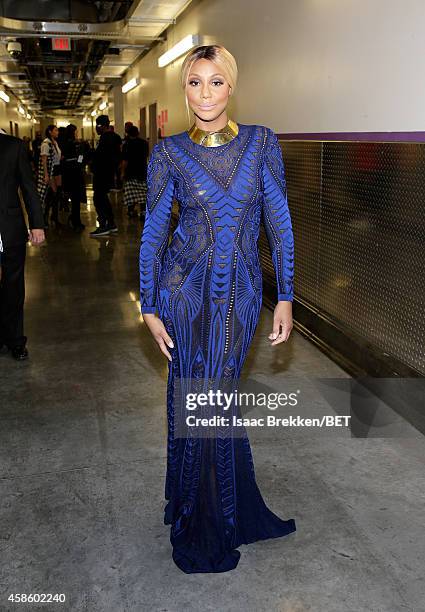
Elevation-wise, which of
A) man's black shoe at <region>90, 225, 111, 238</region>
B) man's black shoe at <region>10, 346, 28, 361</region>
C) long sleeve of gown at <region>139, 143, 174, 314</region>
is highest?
long sleeve of gown at <region>139, 143, 174, 314</region>

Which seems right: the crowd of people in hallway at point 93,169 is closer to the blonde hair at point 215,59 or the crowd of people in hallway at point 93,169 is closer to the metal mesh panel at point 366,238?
the metal mesh panel at point 366,238

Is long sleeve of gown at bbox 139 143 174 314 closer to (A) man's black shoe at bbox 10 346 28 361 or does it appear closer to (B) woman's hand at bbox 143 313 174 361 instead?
(B) woman's hand at bbox 143 313 174 361

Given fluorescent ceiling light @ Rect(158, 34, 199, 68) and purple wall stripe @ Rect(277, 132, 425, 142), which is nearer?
purple wall stripe @ Rect(277, 132, 425, 142)

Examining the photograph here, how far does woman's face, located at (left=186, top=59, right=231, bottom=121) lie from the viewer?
169 cm

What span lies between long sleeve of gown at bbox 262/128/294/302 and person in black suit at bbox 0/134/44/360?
2101 millimetres

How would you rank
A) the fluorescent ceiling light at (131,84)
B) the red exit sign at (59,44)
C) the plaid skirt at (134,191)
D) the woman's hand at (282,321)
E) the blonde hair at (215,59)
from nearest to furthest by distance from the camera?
the blonde hair at (215,59) → the woman's hand at (282,321) → the plaid skirt at (134,191) → the red exit sign at (59,44) → the fluorescent ceiling light at (131,84)

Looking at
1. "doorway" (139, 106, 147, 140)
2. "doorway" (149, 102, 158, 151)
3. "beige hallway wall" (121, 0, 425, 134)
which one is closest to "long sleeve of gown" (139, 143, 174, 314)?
"beige hallway wall" (121, 0, 425, 134)

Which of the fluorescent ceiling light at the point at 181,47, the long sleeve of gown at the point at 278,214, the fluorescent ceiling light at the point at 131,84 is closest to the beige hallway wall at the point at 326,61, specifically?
the fluorescent ceiling light at the point at 181,47

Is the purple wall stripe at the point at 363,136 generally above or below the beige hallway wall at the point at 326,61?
below

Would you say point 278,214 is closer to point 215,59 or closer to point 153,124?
point 215,59

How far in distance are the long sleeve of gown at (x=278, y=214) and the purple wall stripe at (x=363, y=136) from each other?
1.43 metres

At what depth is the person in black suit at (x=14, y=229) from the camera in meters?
3.50

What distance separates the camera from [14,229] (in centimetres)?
360

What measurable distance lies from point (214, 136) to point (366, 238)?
2001mm
